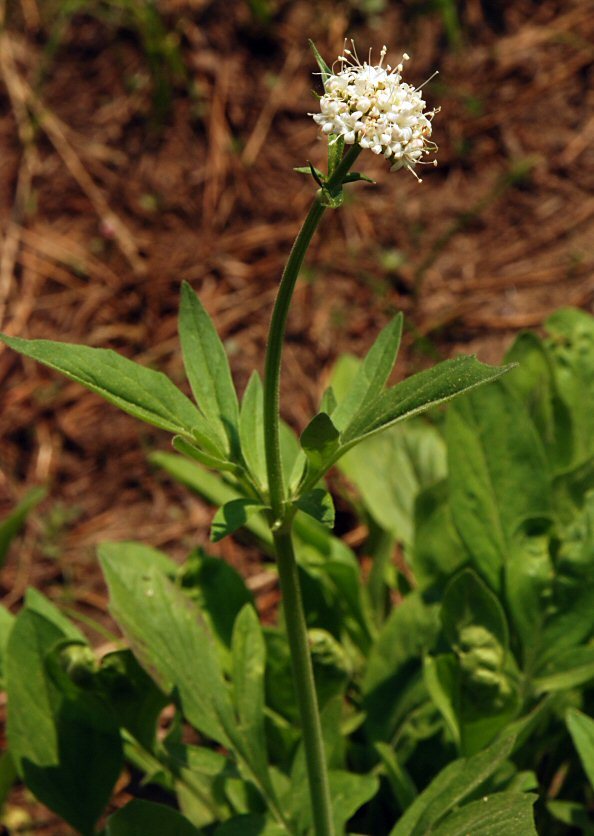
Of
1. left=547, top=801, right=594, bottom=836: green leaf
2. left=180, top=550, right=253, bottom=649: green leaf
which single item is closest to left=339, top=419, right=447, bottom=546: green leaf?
left=180, top=550, right=253, bottom=649: green leaf

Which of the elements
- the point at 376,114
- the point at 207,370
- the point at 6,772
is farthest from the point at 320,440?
the point at 6,772

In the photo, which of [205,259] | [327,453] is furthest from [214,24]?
[327,453]

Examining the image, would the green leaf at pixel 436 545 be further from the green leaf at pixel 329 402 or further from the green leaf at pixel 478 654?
the green leaf at pixel 329 402

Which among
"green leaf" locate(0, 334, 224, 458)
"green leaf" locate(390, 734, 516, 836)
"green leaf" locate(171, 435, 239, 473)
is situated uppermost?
"green leaf" locate(0, 334, 224, 458)

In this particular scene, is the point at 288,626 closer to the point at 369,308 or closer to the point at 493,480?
the point at 493,480

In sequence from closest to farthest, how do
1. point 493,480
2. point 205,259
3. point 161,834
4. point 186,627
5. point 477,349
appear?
point 161,834 < point 186,627 < point 493,480 < point 477,349 < point 205,259

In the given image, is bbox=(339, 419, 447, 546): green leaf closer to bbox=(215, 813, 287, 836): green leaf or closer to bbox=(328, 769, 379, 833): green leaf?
bbox=(328, 769, 379, 833): green leaf

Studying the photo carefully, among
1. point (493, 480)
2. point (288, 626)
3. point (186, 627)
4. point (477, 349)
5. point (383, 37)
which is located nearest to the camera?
point (288, 626)
